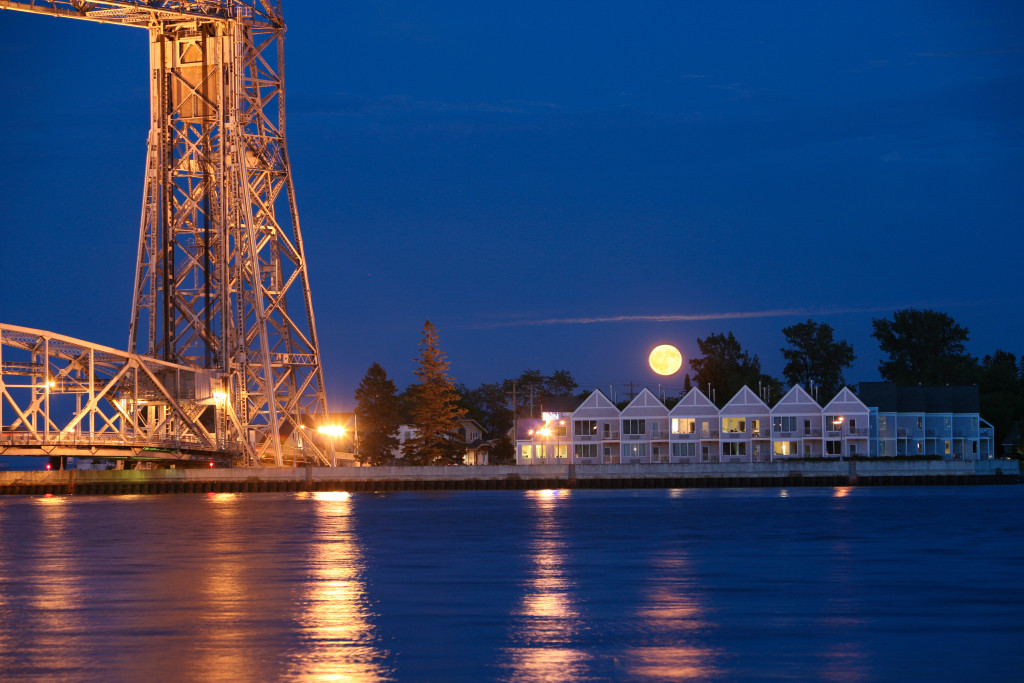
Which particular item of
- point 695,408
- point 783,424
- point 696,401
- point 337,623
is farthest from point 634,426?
point 337,623

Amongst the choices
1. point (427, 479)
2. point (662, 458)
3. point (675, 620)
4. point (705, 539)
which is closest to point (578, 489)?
point (427, 479)

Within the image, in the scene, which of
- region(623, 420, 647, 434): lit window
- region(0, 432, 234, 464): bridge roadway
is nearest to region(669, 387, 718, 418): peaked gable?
region(623, 420, 647, 434): lit window

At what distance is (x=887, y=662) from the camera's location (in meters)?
16.2

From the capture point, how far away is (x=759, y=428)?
9512 cm

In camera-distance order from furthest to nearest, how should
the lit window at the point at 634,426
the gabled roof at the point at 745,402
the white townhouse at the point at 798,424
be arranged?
1. the lit window at the point at 634,426
2. the gabled roof at the point at 745,402
3. the white townhouse at the point at 798,424

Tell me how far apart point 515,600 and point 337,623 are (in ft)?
13.1

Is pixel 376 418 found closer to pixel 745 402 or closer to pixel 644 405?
pixel 644 405

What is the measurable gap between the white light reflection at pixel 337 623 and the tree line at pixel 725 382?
191 feet

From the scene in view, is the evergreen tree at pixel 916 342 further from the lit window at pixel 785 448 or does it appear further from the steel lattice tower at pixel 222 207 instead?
the steel lattice tower at pixel 222 207

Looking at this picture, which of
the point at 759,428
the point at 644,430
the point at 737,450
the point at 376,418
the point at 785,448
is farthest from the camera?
the point at 376,418

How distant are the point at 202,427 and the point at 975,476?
47.2 metres

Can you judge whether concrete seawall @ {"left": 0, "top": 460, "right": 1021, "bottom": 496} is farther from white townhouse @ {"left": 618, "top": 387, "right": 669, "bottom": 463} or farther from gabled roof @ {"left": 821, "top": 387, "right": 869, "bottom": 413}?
white townhouse @ {"left": 618, "top": 387, "right": 669, "bottom": 463}

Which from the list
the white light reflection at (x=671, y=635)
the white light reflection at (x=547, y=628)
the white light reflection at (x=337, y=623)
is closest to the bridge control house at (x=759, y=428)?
the white light reflection at (x=337, y=623)

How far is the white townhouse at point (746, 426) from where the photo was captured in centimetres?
9519
